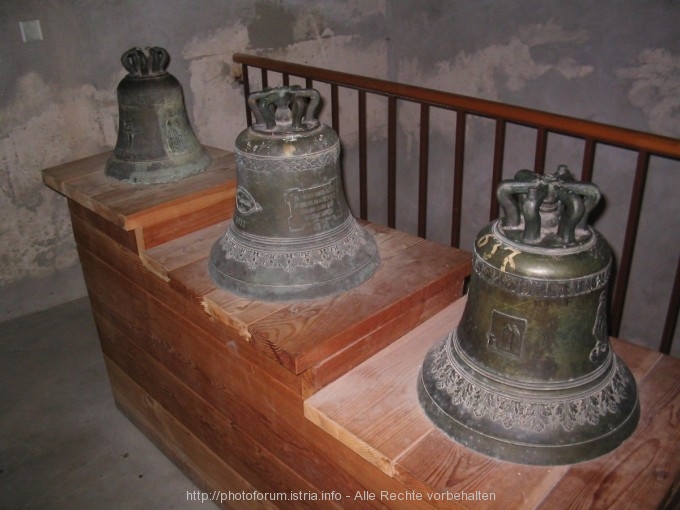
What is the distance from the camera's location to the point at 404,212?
5.39m

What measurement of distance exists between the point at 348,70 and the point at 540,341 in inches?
145

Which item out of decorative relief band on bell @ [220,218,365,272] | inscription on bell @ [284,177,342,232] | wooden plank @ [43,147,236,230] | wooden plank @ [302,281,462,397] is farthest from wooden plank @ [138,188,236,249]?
wooden plank @ [302,281,462,397]

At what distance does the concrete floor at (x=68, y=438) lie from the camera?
239cm

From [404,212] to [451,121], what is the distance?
1.04 meters

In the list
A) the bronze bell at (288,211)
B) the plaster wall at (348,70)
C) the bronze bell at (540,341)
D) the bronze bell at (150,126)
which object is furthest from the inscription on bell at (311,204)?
the plaster wall at (348,70)

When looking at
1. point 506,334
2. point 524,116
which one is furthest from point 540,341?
point 524,116

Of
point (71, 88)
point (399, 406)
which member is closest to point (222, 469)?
point (399, 406)

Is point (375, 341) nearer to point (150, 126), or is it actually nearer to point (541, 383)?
point (541, 383)

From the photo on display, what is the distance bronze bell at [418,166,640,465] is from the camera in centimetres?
114

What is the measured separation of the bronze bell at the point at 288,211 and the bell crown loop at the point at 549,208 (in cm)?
64

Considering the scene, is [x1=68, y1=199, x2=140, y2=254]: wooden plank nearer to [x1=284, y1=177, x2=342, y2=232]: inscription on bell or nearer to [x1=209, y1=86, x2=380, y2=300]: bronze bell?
[x1=209, y1=86, x2=380, y2=300]: bronze bell

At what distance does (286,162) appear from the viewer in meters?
1.63

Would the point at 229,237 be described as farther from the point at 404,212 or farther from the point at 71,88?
the point at 404,212

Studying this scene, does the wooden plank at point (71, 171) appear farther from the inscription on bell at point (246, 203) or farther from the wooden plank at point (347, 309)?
the inscription on bell at point (246, 203)
